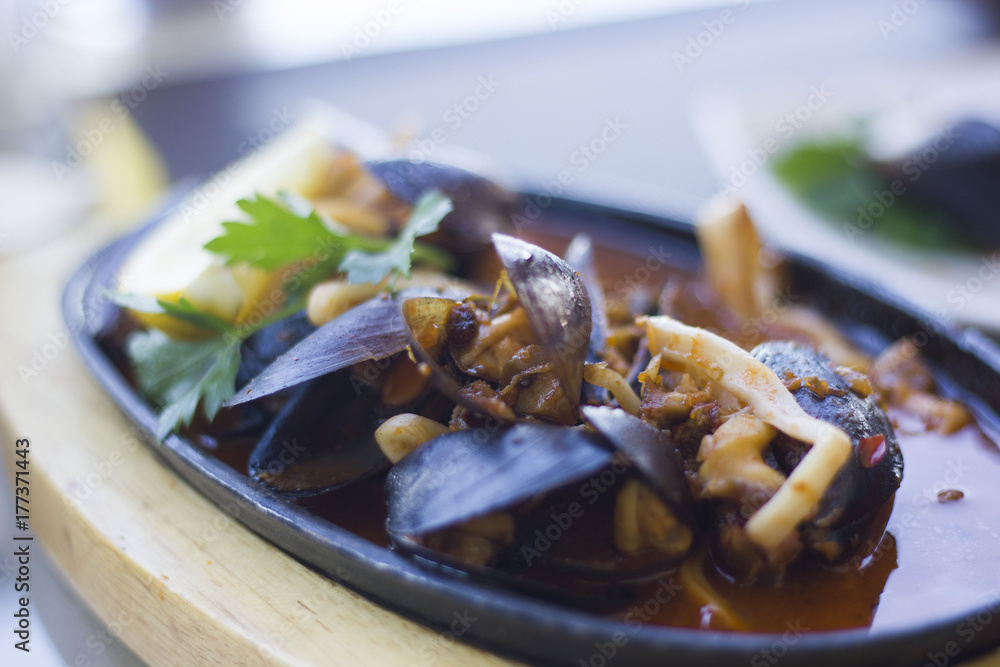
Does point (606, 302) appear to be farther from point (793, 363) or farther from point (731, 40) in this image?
point (731, 40)

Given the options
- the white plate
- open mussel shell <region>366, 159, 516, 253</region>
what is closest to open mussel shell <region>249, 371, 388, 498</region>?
open mussel shell <region>366, 159, 516, 253</region>

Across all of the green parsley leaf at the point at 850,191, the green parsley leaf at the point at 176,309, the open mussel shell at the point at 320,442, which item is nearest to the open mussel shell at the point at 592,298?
the open mussel shell at the point at 320,442

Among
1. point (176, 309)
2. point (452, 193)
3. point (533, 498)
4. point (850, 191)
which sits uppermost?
point (176, 309)

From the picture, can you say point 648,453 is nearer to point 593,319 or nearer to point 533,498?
point 533,498

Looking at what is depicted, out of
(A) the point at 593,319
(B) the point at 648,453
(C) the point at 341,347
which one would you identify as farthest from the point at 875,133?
(C) the point at 341,347

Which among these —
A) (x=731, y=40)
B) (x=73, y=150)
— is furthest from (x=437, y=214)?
(x=731, y=40)

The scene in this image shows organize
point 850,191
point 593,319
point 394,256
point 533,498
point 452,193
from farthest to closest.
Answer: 1. point 850,191
2. point 452,193
3. point 394,256
4. point 593,319
5. point 533,498
